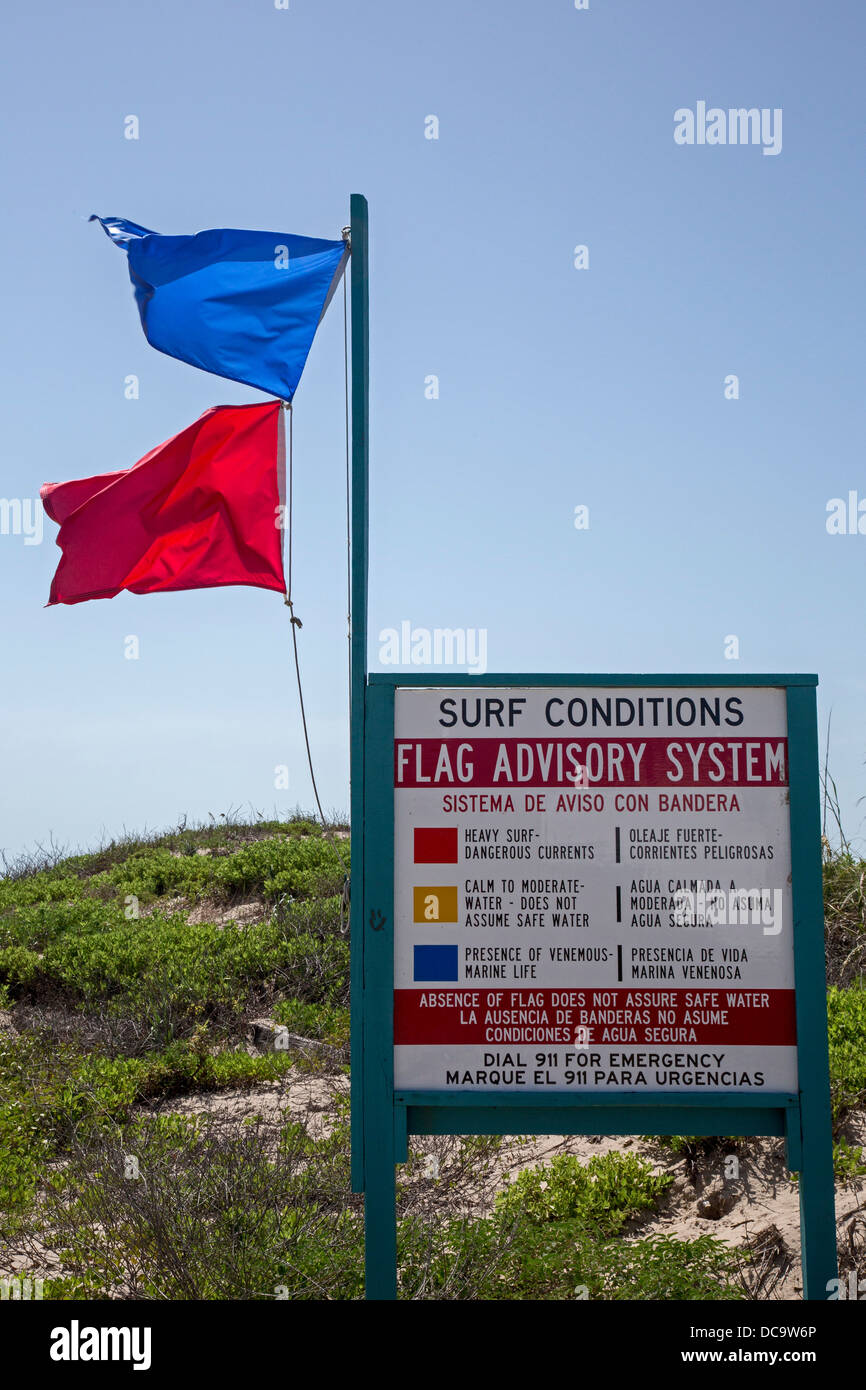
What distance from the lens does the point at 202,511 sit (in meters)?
4.93

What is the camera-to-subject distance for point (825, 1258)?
3.93 m

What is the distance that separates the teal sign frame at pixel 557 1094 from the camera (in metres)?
3.93

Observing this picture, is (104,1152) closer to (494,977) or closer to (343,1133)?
(343,1133)

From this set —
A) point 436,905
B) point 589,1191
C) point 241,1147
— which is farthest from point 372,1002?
point 589,1191

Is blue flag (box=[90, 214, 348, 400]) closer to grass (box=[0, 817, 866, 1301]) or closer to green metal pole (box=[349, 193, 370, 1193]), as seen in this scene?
green metal pole (box=[349, 193, 370, 1193])

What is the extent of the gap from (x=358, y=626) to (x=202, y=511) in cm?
115

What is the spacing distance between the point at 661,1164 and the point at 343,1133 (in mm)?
1893

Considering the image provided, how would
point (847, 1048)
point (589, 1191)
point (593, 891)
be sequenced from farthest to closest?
1. point (847, 1048)
2. point (589, 1191)
3. point (593, 891)

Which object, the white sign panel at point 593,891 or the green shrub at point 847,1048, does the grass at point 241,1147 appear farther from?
the white sign panel at point 593,891

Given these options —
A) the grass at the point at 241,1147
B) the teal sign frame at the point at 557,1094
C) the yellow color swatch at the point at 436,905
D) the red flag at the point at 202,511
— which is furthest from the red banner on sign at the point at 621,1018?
the red flag at the point at 202,511

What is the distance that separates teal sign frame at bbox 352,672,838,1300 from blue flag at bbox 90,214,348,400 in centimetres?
177

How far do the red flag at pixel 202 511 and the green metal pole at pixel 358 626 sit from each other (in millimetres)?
665

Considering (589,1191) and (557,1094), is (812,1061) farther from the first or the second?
(589,1191)
